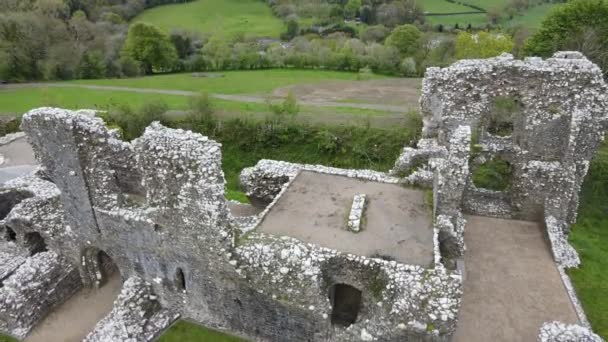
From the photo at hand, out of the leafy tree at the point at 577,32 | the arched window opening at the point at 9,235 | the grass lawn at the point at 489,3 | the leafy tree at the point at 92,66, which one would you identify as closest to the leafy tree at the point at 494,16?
the grass lawn at the point at 489,3

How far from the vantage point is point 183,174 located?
1057cm

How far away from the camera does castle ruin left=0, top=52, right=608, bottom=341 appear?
10.6m

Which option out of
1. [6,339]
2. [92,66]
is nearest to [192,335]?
[6,339]

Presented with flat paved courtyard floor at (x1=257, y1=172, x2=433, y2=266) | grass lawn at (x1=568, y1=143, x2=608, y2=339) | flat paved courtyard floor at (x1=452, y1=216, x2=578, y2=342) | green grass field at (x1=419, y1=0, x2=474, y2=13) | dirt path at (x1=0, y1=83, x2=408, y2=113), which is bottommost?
grass lawn at (x1=568, y1=143, x2=608, y2=339)

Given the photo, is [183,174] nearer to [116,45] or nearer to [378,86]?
[378,86]

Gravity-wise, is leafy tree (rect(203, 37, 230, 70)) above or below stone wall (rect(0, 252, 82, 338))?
above

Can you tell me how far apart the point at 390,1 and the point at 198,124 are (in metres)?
47.7

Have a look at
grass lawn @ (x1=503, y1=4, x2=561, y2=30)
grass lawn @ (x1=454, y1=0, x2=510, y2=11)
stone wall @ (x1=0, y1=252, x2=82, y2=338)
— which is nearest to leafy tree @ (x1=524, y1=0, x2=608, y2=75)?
grass lawn @ (x1=503, y1=4, x2=561, y2=30)

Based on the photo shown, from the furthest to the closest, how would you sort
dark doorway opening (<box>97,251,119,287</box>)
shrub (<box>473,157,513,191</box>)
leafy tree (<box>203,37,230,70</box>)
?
leafy tree (<box>203,37,230,70</box>) < shrub (<box>473,157,513,191</box>) < dark doorway opening (<box>97,251,119,287</box>)

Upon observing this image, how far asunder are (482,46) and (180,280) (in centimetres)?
A: 2634

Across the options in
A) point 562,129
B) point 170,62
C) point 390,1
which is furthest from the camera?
point 390,1

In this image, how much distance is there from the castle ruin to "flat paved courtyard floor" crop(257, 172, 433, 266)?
5 centimetres

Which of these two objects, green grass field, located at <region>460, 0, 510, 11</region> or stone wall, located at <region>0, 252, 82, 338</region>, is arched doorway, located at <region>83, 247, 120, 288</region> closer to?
stone wall, located at <region>0, 252, 82, 338</region>

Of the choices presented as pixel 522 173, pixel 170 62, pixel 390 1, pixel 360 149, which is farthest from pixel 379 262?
pixel 390 1
